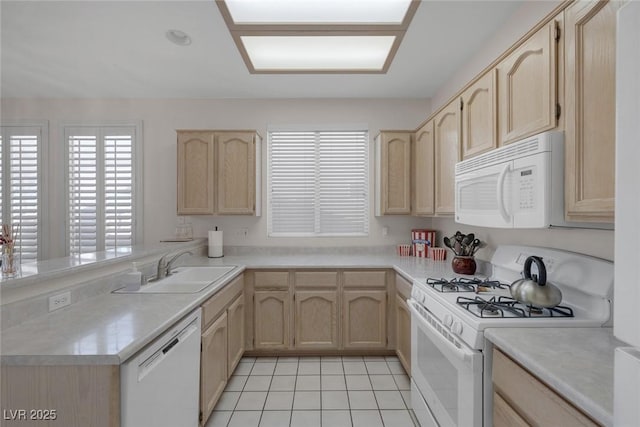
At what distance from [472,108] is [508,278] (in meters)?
1.11

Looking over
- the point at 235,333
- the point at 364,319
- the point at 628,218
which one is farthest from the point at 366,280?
the point at 628,218

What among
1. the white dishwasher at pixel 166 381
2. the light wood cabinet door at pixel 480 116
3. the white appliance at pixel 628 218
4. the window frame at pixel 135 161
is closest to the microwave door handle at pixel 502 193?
the light wood cabinet door at pixel 480 116

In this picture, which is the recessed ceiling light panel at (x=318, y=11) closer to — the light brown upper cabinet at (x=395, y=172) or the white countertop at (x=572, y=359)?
the light brown upper cabinet at (x=395, y=172)

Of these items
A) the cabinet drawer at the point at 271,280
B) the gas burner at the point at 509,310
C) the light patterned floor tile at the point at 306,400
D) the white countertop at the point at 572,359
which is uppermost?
the gas burner at the point at 509,310

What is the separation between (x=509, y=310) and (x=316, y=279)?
1.65 meters

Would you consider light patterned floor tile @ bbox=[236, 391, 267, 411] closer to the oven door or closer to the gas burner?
the oven door

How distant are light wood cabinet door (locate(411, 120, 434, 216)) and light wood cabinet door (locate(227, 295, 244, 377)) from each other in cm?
184

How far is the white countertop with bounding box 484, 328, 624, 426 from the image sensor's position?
0.76m

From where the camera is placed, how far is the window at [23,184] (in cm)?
330

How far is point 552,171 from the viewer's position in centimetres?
121

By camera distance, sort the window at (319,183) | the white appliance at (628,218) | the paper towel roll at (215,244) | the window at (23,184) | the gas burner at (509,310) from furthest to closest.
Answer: the window at (319,183), the window at (23,184), the paper towel roll at (215,244), the gas burner at (509,310), the white appliance at (628,218)

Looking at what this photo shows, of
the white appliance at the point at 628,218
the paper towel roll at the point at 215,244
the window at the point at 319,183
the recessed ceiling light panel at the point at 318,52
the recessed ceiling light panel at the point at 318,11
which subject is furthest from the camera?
the window at the point at 319,183

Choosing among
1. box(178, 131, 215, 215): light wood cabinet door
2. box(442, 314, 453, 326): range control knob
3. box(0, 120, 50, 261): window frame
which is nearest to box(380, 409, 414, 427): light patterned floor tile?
box(442, 314, 453, 326): range control knob

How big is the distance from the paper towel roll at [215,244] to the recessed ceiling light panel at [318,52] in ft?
5.49
